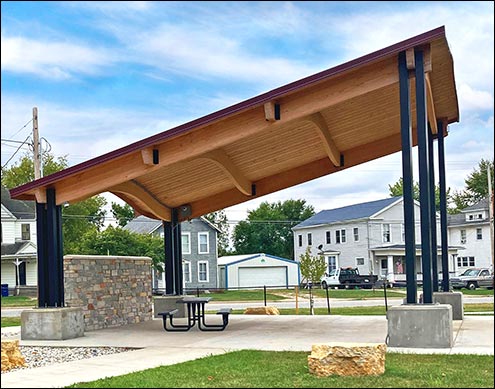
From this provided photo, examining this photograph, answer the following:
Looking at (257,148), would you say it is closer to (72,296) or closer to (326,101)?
(326,101)

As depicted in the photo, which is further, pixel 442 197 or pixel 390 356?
pixel 442 197

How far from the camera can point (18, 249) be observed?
4672cm

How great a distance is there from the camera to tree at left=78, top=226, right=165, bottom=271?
41156 mm

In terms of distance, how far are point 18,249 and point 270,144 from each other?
35.2m

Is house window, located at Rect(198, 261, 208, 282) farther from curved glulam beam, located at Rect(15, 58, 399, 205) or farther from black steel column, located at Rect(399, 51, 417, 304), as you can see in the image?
black steel column, located at Rect(399, 51, 417, 304)

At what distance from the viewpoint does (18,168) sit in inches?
2023

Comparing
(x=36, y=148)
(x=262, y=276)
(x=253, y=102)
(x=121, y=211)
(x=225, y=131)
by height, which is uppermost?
(x=36, y=148)

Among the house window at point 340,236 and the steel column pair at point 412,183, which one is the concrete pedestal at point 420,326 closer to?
the steel column pair at point 412,183

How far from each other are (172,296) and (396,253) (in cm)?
3319

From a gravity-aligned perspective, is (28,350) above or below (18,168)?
below

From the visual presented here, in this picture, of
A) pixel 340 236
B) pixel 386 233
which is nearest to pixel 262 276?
pixel 340 236

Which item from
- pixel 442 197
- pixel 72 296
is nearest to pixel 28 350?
pixel 72 296

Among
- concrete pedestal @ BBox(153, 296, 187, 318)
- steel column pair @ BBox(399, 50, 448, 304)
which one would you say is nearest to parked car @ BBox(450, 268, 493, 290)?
concrete pedestal @ BBox(153, 296, 187, 318)

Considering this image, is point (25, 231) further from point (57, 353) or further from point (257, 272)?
point (57, 353)
